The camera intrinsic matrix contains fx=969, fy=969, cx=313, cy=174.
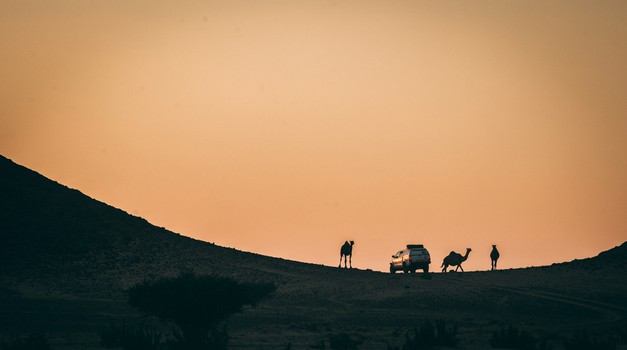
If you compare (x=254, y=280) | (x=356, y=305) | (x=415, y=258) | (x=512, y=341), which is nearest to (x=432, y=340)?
(x=512, y=341)

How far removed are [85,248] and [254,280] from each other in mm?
13668

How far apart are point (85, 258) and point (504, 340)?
1568 inches

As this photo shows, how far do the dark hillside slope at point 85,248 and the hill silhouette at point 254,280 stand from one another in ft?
0.29

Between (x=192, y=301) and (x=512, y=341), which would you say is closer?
(x=192, y=301)

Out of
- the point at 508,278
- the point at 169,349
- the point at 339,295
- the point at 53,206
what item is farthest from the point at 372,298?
the point at 53,206

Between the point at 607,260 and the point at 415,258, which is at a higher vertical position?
the point at 607,260

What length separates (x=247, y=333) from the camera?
43.5 m

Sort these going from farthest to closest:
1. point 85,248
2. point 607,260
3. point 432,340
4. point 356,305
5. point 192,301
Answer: point 607,260
point 85,248
point 356,305
point 432,340
point 192,301

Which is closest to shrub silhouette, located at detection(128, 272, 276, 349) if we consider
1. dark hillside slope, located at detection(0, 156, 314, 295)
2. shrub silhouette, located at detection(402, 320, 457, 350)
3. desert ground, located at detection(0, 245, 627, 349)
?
desert ground, located at detection(0, 245, 627, 349)

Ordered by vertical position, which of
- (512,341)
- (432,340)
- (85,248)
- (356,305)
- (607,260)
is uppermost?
(607,260)

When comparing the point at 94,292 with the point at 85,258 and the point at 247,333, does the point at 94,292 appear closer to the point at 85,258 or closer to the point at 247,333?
the point at 85,258

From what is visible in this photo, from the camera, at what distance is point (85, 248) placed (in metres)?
70.3

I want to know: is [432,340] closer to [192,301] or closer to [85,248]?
[192,301]

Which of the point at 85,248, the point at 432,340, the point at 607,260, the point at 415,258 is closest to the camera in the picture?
the point at 432,340
